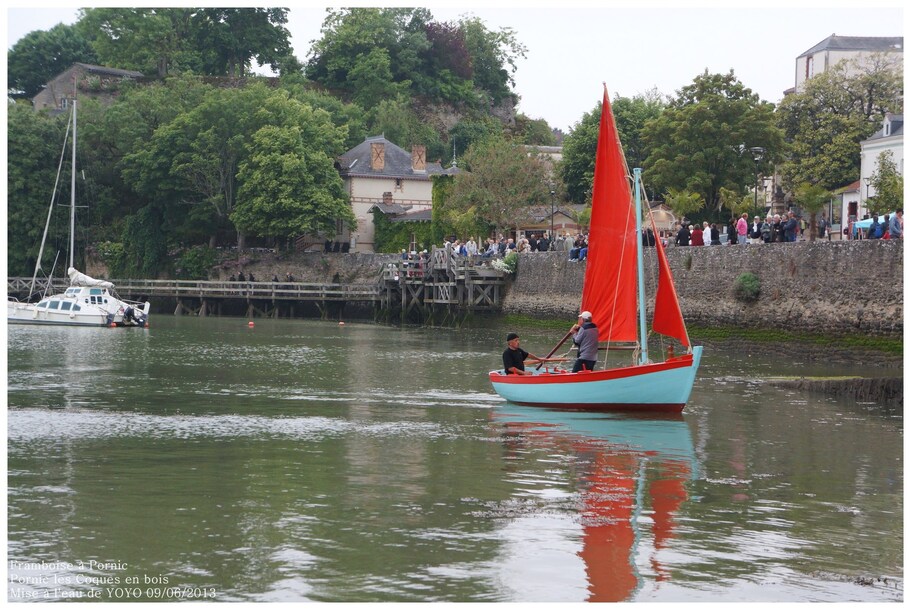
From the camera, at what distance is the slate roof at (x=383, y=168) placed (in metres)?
91.5

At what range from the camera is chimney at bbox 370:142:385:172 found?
Result: 302ft

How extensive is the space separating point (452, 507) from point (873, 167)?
210ft

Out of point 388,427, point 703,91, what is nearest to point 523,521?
point 388,427

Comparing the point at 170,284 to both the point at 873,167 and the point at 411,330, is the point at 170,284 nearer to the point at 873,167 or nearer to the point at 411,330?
the point at 411,330

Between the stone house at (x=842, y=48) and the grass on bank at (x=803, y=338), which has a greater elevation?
the stone house at (x=842, y=48)

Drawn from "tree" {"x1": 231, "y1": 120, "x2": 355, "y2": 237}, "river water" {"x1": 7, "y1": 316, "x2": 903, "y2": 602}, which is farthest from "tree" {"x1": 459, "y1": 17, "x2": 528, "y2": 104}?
"river water" {"x1": 7, "y1": 316, "x2": 903, "y2": 602}

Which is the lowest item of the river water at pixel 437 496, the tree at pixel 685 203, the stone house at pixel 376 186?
the river water at pixel 437 496

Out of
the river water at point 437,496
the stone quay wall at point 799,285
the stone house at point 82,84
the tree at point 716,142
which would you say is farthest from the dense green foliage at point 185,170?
the river water at point 437,496

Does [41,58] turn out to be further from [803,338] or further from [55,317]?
[803,338]

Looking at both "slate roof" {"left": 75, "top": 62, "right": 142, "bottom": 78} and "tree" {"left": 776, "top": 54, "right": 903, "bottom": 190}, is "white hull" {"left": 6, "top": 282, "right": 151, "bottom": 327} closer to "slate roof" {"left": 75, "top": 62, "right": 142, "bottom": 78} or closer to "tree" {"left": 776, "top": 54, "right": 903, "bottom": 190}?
"tree" {"left": 776, "top": 54, "right": 903, "bottom": 190}

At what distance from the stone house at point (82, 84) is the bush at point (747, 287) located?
73.6 metres

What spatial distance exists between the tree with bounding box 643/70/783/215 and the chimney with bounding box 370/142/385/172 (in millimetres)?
25408

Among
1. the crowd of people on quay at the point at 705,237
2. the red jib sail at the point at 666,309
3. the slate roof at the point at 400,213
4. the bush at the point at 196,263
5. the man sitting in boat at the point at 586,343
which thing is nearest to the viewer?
the red jib sail at the point at 666,309

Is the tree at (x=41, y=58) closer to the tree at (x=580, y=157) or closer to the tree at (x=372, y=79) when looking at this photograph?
the tree at (x=372, y=79)
